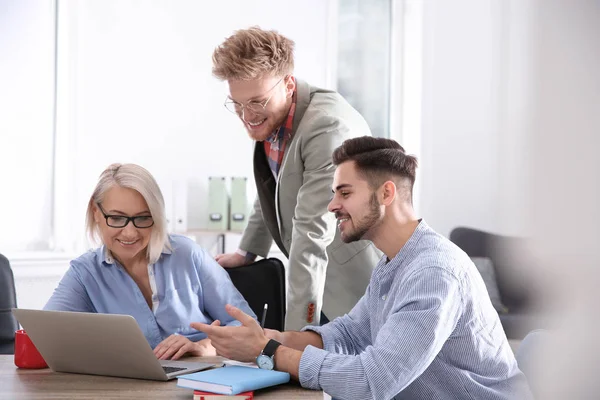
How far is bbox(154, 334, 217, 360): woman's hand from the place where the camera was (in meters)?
1.75

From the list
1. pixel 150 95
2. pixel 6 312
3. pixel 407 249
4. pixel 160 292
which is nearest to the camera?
pixel 407 249

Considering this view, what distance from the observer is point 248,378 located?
1.34 metres

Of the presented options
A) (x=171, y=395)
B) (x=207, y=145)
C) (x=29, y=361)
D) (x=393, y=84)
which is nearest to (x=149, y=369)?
(x=171, y=395)

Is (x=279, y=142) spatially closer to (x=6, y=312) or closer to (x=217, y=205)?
(x=6, y=312)

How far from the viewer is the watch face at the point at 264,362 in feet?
4.80

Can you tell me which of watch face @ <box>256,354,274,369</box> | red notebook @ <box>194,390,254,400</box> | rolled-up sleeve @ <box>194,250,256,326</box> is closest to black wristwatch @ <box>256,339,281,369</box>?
watch face @ <box>256,354,274,369</box>

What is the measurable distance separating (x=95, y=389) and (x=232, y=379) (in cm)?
30

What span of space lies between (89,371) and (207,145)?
128 inches

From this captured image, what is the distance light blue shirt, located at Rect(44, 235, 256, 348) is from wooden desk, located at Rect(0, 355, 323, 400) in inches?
16.2

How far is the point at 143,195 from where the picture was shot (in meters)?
2.03

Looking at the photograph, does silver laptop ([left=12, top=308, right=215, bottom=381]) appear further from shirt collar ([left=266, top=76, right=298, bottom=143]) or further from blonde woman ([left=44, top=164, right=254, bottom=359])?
shirt collar ([left=266, top=76, right=298, bottom=143])

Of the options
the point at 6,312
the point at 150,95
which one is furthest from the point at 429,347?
the point at 150,95

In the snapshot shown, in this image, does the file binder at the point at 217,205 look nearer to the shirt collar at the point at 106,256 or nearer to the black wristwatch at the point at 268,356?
the shirt collar at the point at 106,256

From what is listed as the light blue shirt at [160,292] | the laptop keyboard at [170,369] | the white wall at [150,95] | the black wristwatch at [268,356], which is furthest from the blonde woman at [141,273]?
the white wall at [150,95]
